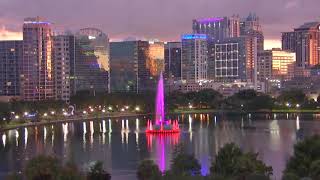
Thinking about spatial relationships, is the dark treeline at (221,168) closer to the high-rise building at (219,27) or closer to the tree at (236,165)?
the tree at (236,165)

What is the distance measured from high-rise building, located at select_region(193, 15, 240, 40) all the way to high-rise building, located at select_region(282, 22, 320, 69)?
56.5ft

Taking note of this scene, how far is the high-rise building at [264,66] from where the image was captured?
413ft

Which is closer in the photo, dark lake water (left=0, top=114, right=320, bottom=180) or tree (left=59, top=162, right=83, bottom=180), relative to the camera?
tree (left=59, top=162, right=83, bottom=180)

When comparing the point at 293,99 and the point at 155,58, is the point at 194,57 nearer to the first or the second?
the point at 155,58

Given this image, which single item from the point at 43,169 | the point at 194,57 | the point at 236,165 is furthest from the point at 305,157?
the point at 194,57

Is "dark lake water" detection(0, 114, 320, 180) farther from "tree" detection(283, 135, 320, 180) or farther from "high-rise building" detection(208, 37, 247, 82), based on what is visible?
"high-rise building" detection(208, 37, 247, 82)

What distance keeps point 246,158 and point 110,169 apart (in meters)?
7.39

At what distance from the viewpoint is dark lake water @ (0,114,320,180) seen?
24906 mm

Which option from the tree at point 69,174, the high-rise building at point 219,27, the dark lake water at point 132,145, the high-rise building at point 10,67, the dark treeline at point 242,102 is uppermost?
the high-rise building at point 219,27

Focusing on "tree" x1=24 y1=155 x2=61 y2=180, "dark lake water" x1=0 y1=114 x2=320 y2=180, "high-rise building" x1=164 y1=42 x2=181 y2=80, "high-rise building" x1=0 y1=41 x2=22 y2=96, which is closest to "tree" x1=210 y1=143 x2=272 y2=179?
"dark lake water" x1=0 y1=114 x2=320 y2=180

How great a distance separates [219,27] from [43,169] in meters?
122

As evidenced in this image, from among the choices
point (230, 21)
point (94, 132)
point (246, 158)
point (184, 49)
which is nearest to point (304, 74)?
point (230, 21)

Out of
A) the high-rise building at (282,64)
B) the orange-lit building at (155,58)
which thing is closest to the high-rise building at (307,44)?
the high-rise building at (282,64)

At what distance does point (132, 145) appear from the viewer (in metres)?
31.9
